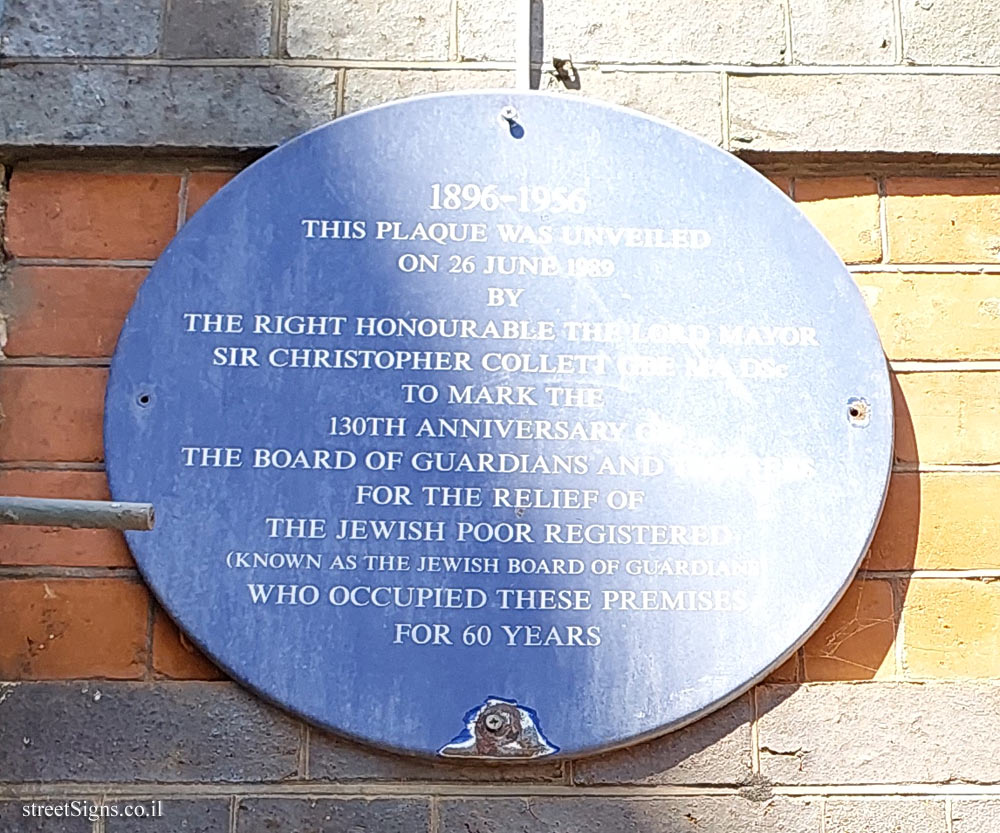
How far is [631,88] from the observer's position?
77.2 inches

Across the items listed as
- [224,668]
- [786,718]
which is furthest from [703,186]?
[224,668]

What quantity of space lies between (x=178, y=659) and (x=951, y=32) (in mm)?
1388

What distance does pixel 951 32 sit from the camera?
6.58 ft

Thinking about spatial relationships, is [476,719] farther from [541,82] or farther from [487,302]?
[541,82]

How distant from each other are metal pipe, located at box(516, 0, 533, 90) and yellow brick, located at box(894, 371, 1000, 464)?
2.16 ft

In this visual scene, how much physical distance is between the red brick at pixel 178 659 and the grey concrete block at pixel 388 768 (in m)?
0.16

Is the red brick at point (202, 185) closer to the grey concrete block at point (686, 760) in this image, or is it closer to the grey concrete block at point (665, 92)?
the grey concrete block at point (665, 92)

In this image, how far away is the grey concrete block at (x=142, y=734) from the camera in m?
1.67

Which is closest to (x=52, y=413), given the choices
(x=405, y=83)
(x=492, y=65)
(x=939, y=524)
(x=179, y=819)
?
(x=179, y=819)

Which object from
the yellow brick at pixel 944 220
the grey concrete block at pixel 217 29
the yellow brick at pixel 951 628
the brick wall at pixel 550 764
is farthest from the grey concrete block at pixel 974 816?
Result: the grey concrete block at pixel 217 29

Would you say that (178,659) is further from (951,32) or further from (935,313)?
(951,32)

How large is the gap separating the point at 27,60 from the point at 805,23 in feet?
3.66

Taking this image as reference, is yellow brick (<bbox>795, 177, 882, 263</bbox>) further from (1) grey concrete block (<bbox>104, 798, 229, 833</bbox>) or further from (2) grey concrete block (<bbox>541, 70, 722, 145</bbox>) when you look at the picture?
(1) grey concrete block (<bbox>104, 798, 229, 833</bbox>)

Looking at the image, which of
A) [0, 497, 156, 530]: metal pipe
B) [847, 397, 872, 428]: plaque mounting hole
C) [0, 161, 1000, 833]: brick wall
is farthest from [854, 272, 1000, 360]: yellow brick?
[0, 497, 156, 530]: metal pipe
